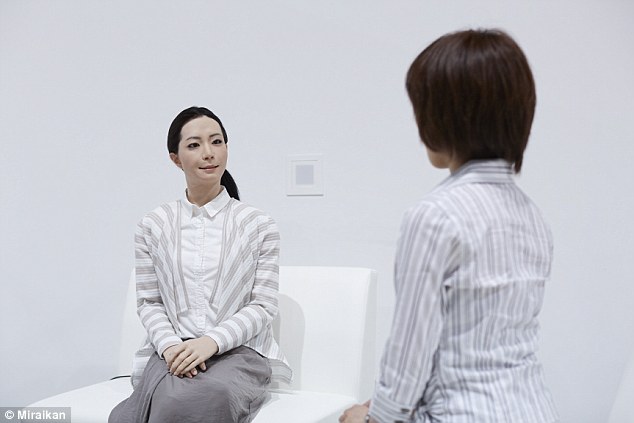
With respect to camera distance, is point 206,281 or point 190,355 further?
point 206,281

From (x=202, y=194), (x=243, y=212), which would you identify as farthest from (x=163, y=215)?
(x=243, y=212)

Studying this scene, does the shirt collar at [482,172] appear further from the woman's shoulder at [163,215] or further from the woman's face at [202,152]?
the woman's shoulder at [163,215]

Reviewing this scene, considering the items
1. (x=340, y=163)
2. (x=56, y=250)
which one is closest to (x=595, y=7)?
(x=340, y=163)

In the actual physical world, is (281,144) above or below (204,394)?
above

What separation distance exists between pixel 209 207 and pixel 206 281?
0.21 m

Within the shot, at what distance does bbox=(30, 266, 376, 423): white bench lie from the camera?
215 cm

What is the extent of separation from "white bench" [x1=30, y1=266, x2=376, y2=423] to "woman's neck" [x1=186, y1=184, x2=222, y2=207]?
Answer: 342 millimetres

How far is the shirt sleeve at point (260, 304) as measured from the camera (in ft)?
6.70

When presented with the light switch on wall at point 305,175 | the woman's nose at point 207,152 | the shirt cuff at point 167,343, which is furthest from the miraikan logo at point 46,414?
the light switch on wall at point 305,175

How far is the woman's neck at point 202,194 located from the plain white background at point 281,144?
2.02 feet

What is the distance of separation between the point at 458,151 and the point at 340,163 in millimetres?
1598

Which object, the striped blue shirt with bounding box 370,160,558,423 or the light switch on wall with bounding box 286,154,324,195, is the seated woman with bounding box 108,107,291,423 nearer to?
the light switch on wall with bounding box 286,154,324,195

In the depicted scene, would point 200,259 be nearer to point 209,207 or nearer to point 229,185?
point 209,207

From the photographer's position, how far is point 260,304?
215cm
